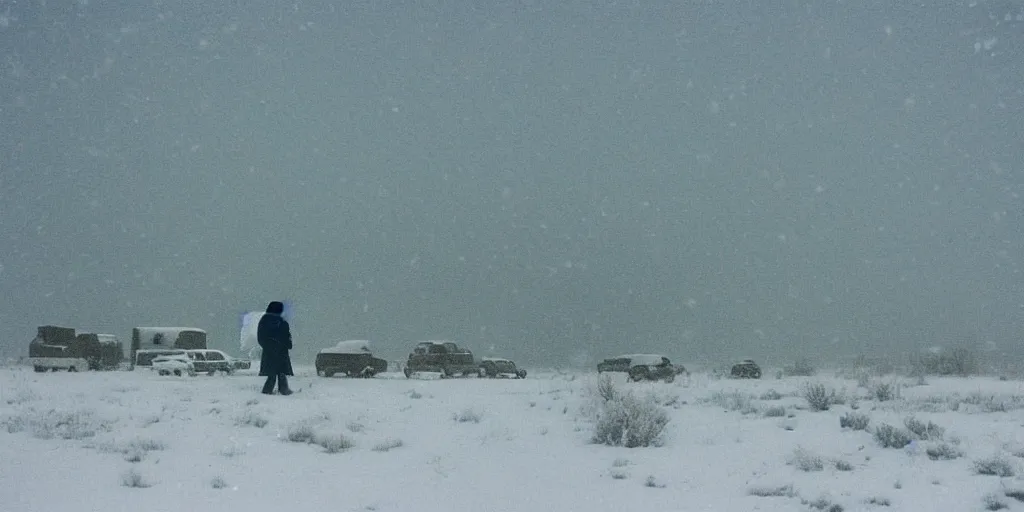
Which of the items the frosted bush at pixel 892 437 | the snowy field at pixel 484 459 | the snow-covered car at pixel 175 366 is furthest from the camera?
the snow-covered car at pixel 175 366

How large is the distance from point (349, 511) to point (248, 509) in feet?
2.84

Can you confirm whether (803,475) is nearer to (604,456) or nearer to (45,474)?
(604,456)

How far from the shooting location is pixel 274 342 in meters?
14.9

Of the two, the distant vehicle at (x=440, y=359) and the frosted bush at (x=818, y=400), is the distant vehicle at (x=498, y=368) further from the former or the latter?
the frosted bush at (x=818, y=400)

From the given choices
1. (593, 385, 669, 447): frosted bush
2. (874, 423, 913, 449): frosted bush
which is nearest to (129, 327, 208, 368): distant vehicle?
(593, 385, 669, 447): frosted bush

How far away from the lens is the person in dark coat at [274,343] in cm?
1492

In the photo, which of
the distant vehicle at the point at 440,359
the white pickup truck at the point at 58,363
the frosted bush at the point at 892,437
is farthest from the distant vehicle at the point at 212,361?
the frosted bush at the point at 892,437

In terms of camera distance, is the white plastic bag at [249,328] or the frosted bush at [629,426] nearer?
the frosted bush at [629,426]

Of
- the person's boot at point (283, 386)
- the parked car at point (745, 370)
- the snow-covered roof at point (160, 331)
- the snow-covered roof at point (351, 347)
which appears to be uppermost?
the snow-covered roof at point (160, 331)

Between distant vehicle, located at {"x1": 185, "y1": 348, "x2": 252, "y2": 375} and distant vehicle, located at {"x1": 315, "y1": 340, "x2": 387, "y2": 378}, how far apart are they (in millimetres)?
3514

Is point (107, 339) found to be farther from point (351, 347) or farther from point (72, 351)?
point (351, 347)

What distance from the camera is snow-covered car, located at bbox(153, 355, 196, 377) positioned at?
26.9m

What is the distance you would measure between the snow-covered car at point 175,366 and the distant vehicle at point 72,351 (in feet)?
18.9

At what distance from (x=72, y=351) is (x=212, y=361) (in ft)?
23.4
